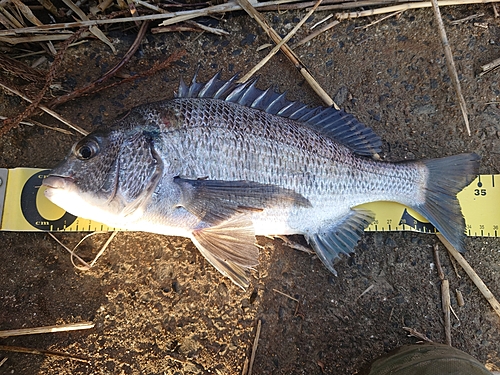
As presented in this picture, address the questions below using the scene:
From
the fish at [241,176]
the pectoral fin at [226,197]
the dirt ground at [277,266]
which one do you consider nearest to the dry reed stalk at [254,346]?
the dirt ground at [277,266]

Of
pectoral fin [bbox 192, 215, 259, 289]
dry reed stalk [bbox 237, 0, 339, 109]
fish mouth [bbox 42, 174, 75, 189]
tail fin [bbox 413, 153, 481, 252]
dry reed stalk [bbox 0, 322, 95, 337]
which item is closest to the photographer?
fish mouth [bbox 42, 174, 75, 189]

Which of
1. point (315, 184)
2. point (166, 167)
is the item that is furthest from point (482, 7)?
point (166, 167)

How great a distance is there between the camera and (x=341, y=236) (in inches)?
93.9

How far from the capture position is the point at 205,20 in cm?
277

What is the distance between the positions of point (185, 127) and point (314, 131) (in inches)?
33.2

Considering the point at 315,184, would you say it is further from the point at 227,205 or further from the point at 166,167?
the point at 166,167

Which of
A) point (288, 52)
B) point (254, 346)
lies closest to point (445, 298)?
point (254, 346)

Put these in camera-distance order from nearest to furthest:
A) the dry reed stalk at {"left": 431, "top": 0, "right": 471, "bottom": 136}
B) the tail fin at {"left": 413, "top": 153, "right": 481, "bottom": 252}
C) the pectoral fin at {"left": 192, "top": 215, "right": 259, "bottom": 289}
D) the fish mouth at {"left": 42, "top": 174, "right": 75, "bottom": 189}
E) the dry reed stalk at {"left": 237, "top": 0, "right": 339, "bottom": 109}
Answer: the fish mouth at {"left": 42, "top": 174, "right": 75, "bottom": 189}
the pectoral fin at {"left": 192, "top": 215, "right": 259, "bottom": 289}
the tail fin at {"left": 413, "top": 153, "right": 481, "bottom": 252}
the dry reed stalk at {"left": 431, "top": 0, "right": 471, "bottom": 136}
the dry reed stalk at {"left": 237, "top": 0, "right": 339, "bottom": 109}

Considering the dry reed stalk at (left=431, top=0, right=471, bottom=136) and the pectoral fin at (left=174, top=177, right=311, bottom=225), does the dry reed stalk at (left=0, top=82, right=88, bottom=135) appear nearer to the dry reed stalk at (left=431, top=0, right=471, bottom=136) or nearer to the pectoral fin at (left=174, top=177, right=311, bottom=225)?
the pectoral fin at (left=174, top=177, right=311, bottom=225)

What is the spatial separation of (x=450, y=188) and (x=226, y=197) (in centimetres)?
148

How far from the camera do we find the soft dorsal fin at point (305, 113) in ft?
7.52

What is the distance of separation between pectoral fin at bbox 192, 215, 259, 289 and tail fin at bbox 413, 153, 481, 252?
48.2 inches

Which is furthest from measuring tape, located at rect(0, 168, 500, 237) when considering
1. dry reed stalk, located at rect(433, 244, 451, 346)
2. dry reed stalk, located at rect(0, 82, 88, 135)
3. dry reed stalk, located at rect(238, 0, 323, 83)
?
dry reed stalk, located at rect(238, 0, 323, 83)

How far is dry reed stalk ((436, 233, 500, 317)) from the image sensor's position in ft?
7.93
